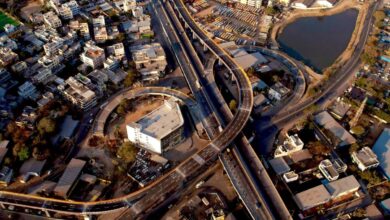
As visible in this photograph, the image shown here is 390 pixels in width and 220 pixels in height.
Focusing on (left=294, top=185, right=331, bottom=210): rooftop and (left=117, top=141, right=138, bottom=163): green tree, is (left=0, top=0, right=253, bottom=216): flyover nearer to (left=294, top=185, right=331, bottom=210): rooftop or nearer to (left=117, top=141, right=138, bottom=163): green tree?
(left=117, top=141, right=138, bottom=163): green tree

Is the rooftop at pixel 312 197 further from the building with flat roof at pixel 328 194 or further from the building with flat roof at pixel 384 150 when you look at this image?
the building with flat roof at pixel 384 150

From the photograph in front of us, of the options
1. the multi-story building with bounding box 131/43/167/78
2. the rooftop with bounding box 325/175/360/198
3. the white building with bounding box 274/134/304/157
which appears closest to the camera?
the rooftop with bounding box 325/175/360/198

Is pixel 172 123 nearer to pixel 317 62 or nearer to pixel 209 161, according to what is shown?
pixel 209 161

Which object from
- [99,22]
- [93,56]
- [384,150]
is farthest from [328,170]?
[99,22]

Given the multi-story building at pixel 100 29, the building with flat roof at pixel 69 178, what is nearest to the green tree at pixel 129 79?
the multi-story building at pixel 100 29

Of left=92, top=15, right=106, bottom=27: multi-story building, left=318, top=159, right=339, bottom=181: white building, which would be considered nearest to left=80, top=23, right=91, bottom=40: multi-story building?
left=92, top=15, right=106, bottom=27: multi-story building

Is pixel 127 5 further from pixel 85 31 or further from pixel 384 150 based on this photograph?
pixel 384 150
